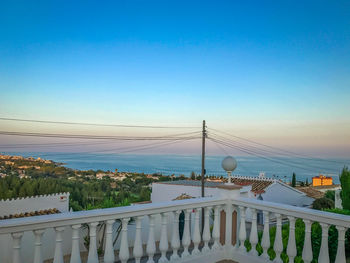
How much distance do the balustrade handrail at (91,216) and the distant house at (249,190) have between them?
11.3 metres

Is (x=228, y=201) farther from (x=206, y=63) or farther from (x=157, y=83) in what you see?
(x=157, y=83)

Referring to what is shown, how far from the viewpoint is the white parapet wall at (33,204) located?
7.67 m

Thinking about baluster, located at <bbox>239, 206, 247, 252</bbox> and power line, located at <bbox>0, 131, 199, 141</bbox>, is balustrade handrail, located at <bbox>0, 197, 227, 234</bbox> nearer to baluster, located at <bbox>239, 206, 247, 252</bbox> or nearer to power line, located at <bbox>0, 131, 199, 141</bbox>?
baluster, located at <bbox>239, 206, 247, 252</bbox>

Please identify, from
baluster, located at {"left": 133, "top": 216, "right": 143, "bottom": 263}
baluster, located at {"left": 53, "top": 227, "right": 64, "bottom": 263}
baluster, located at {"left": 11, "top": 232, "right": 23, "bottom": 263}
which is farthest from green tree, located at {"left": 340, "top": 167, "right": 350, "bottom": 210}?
baluster, located at {"left": 11, "top": 232, "right": 23, "bottom": 263}

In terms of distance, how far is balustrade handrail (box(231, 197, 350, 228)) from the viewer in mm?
2064

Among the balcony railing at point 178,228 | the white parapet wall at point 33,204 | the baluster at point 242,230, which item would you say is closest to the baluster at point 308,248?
the balcony railing at point 178,228

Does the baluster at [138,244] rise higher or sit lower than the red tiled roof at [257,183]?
higher

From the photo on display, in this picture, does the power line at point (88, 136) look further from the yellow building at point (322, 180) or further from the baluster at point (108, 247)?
the yellow building at point (322, 180)

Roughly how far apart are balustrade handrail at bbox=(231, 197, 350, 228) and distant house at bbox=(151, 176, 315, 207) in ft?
35.8

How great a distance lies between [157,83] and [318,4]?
255 inches

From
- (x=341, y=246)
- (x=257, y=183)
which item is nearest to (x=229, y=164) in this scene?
(x=341, y=246)

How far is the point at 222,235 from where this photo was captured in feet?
9.92

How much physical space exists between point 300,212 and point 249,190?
12.6m

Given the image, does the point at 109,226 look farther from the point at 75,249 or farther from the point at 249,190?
the point at 249,190
